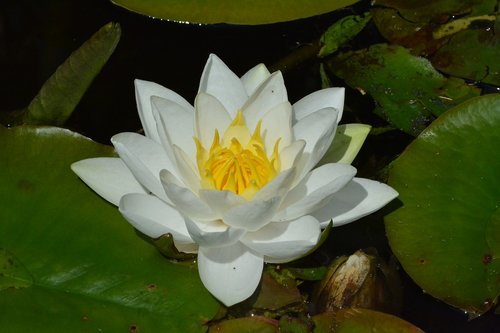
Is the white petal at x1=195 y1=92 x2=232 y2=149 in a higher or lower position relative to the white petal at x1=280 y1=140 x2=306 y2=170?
higher

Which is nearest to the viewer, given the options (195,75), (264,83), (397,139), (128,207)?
(128,207)

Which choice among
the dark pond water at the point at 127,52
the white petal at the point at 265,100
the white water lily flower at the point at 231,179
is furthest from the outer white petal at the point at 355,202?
the dark pond water at the point at 127,52

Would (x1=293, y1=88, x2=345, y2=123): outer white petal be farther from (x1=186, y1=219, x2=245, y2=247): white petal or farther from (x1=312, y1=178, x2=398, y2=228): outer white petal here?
(x1=186, y1=219, x2=245, y2=247): white petal

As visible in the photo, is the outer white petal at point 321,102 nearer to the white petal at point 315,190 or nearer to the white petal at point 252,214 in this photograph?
the white petal at point 315,190

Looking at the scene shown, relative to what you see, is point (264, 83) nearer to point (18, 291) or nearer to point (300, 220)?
point (300, 220)

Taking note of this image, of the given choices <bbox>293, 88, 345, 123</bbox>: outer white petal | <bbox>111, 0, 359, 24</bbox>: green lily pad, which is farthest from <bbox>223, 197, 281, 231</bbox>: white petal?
<bbox>111, 0, 359, 24</bbox>: green lily pad

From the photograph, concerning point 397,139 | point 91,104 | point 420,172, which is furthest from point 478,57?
point 91,104

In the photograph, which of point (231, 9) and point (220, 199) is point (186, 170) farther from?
point (231, 9)
